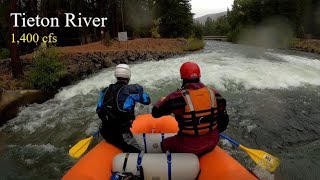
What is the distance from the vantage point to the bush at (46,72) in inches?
424

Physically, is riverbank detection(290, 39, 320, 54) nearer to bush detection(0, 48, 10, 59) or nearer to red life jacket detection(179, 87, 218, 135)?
bush detection(0, 48, 10, 59)

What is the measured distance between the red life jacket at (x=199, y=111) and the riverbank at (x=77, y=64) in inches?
257

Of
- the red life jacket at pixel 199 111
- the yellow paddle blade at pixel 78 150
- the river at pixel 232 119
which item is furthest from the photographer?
the river at pixel 232 119

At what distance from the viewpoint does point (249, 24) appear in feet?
105

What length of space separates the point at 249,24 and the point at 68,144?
92.7ft

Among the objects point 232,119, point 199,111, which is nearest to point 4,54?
point 232,119

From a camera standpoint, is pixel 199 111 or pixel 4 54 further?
pixel 4 54

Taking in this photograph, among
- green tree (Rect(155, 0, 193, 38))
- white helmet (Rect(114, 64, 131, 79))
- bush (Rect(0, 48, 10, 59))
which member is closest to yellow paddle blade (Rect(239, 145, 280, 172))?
white helmet (Rect(114, 64, 131, 79))

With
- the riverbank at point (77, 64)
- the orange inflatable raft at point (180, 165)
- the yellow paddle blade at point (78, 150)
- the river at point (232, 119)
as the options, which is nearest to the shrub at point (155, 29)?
the riverbank at point (77, 64)

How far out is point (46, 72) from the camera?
11.1 m

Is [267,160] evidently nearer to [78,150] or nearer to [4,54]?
[78,150]

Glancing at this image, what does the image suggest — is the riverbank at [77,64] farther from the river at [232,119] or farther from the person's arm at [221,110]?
the person's arm at [221,110]

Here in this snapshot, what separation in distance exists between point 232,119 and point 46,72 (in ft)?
21.3

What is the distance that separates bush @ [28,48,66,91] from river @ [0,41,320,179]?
477 mm
